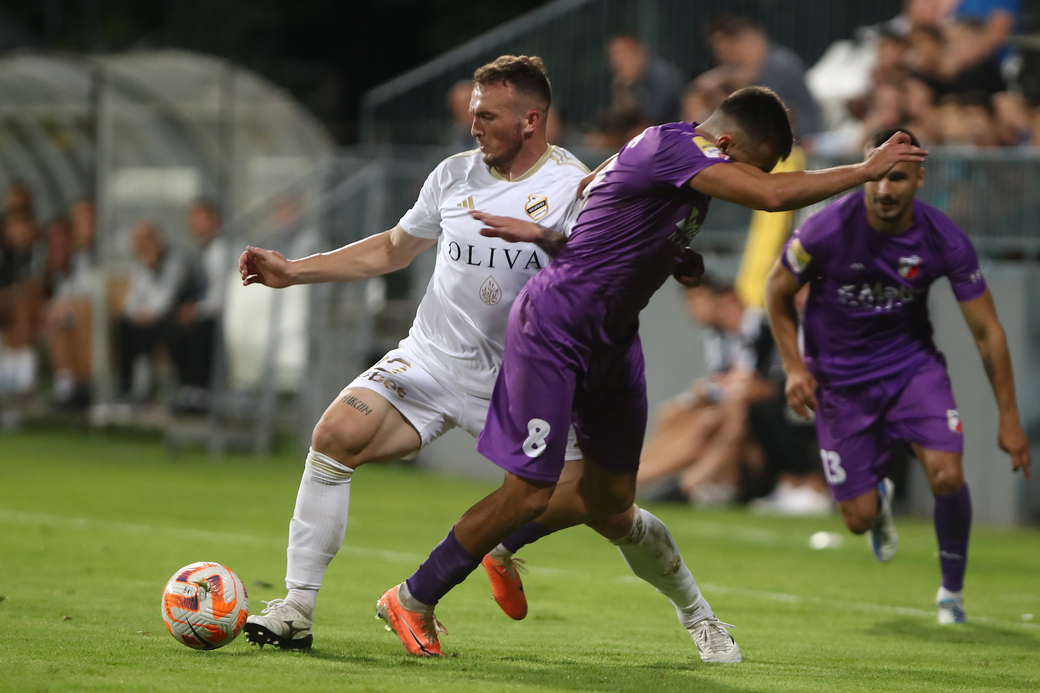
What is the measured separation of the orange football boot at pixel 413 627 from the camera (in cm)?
525

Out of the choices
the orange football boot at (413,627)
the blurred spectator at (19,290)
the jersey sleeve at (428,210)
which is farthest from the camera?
the blurred spectator at (19,290)

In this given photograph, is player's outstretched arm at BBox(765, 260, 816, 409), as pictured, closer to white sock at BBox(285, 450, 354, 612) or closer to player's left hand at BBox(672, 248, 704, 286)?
player's left hand at BBox(672, 248, 704, 286)

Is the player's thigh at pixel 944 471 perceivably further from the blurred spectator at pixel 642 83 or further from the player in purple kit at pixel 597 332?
the blurred spectator at pixel 642 83

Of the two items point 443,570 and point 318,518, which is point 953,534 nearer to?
point 443,570

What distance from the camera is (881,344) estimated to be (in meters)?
7.42

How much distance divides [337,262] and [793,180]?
1.99 metres

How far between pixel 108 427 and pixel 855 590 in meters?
12.2

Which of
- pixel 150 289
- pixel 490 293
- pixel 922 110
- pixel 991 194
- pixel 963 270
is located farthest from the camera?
pixel 150 289

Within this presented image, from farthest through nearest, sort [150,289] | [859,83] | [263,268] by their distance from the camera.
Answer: [150,289] → [859,83] → [263,268]

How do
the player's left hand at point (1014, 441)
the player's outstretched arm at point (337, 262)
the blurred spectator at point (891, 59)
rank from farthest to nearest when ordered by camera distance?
the blurred spectator at point (891, 59), the player's left hand at point (1014, 441), the player's outstretched arm at point (337, 262)

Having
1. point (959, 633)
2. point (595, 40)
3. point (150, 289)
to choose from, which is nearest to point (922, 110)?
point (595, 40)

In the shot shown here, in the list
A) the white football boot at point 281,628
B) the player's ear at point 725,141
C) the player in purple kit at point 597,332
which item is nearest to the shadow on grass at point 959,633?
the player in purple kit at point 597,332

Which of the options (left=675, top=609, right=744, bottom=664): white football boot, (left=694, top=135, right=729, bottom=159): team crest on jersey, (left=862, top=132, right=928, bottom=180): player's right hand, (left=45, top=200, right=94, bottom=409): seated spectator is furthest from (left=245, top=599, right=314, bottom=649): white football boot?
(left=45, top=200, right=94, bottom=409): seated spectator

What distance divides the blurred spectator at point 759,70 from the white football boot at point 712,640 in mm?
8604
